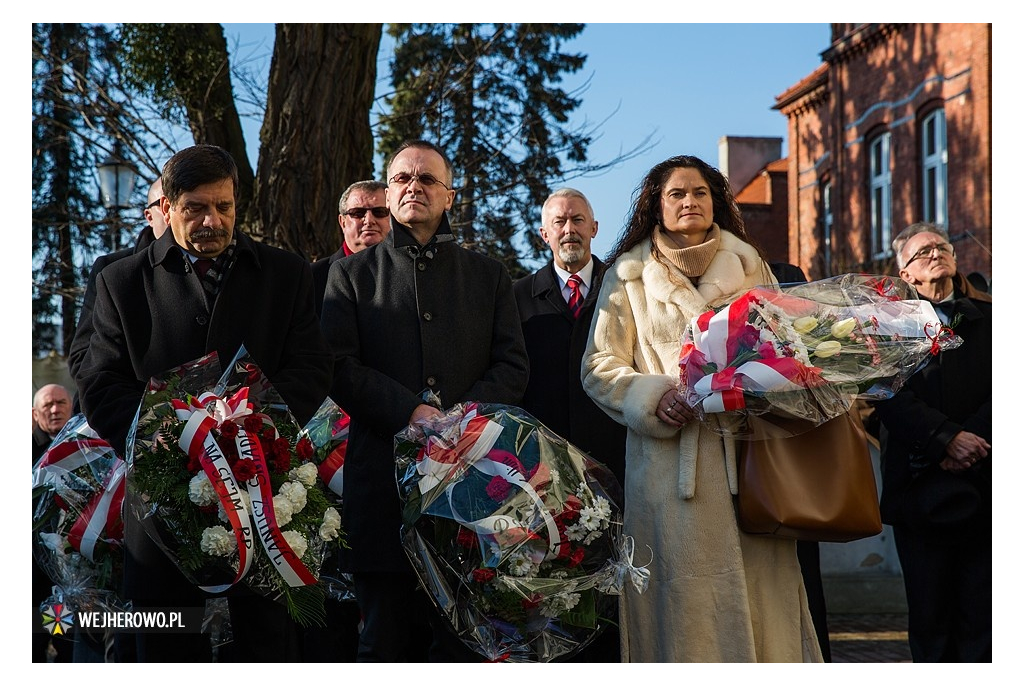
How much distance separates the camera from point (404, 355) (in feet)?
14.9

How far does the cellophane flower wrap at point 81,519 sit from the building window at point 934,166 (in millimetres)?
18083

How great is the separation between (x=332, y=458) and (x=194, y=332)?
1095 mm

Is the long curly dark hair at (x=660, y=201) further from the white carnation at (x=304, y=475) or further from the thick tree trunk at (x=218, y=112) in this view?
the thick tree trunk at (x=218, y=112)

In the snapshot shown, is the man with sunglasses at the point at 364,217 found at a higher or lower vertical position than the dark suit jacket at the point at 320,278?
higher

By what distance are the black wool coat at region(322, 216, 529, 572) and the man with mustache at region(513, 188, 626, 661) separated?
773 millimetres

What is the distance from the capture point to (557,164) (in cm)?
1091

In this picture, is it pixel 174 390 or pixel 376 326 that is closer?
pixel 174 390

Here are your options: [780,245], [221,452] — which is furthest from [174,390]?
[780,245]

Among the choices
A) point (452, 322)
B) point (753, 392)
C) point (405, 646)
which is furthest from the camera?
point (452, 322)

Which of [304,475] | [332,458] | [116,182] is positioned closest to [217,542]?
[304,475]

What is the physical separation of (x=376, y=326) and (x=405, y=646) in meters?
1.25

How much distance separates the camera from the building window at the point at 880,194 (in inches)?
894

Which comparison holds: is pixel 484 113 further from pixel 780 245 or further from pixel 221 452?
pixel 780 245

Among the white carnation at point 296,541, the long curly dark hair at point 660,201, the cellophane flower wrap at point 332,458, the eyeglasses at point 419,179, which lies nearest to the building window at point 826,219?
the long curly dark hair at point 660,201
